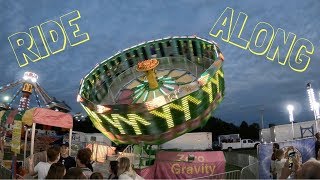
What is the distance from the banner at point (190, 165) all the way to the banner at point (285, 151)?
243cm

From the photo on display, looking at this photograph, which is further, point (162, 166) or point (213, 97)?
point (213, 97)

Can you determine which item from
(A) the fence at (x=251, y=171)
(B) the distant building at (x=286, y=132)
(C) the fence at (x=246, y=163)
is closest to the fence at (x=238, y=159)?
(C) the fence at (x=246, y=163)

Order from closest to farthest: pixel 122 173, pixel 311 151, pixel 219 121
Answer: pixel 122 173 < pixel 311 151 < pixel 219 121

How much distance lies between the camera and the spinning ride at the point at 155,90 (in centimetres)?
2227

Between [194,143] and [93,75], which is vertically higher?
[93,75]

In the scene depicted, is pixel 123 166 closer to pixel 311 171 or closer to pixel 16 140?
pixel 311 171

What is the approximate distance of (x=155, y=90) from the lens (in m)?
29.0

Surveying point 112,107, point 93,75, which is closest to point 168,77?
point 93,75

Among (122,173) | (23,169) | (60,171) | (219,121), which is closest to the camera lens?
(60,171)

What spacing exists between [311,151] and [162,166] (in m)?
6.57

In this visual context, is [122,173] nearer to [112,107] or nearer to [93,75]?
[112,107]

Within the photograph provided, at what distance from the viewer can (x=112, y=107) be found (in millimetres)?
22531

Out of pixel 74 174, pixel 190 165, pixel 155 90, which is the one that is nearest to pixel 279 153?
pixel 74 174

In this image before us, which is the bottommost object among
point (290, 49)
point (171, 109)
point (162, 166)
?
point (162, 166)
